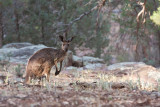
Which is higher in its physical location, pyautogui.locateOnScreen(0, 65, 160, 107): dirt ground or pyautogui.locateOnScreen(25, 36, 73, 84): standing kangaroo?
pyautogui.locateOnScreen(25, 36, 73, 84): standing kangaroo

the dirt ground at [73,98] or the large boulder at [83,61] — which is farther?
the large boulder at [83,61]

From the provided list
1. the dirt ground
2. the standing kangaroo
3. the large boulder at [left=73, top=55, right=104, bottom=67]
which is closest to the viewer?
the dirt ground

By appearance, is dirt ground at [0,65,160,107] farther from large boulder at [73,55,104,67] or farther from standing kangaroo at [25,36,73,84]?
large boulder at [73,55,104,67]

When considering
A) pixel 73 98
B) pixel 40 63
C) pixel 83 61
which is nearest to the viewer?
pixel 73 98

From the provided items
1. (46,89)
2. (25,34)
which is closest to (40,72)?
(46,89)


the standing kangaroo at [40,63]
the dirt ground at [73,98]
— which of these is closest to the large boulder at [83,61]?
the standing kangaroo at [40,63]

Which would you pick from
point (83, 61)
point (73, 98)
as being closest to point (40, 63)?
point (73, 98)

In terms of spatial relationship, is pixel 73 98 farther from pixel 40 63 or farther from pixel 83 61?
pixel 83 61

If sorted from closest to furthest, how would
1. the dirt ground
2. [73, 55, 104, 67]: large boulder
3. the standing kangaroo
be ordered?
the dirt ground, the standing kangaroo, [73, 55, 104, 67]: large boulder

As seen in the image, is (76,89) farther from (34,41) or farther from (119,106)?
(34,41)

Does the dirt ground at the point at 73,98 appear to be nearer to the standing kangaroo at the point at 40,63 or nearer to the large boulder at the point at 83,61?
the standing kangaroo at the point at 40,63

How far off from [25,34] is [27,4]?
7.33ft

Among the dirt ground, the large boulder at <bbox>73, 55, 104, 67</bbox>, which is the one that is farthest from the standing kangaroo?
the large boulder at <bbox>73, 55, 104, 67</bbox>

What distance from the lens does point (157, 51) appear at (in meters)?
20.2
